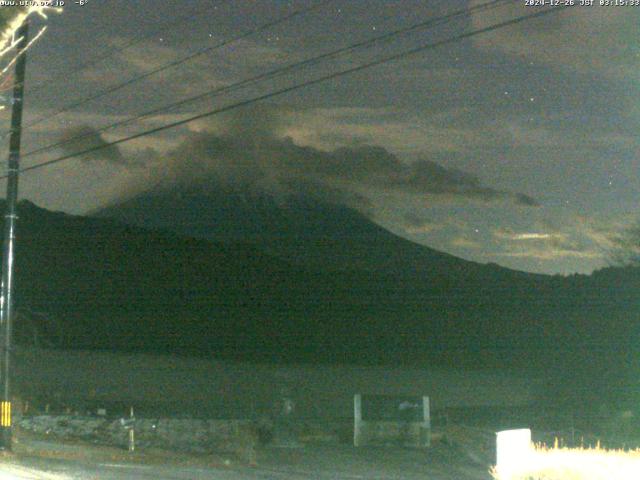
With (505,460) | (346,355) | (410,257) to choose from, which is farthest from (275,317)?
(505,460)

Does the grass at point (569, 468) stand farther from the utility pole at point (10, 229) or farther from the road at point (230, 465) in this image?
the utility pole at point (10, 229)

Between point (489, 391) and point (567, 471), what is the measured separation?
33.2m

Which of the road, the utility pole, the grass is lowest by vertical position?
the road

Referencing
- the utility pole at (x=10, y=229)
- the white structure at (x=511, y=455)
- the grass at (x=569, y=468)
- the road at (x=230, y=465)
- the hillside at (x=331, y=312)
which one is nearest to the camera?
the grass at (x=569, y=468)

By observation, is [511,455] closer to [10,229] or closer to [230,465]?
[230,465]

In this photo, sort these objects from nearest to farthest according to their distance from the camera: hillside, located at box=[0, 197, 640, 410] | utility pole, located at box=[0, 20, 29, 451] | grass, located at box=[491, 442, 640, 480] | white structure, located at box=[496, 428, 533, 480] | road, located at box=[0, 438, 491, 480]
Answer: grass, located at box=[491, 442, 640, 480] → white structure, located at box=[496, 428, 533, 480] → road, located at box=[0, 438, 491, 480] → utility pole, located at box=[0, 20, 29, 451] → hillside, located at box=[0, 197, 640, 410]

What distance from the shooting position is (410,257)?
86125mm

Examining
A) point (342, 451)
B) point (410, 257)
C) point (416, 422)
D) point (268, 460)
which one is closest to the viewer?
point (268, 460)

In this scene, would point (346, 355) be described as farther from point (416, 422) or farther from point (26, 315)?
point (416, 422)

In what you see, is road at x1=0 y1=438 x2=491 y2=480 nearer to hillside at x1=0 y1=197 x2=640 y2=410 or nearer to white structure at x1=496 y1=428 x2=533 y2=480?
white structure at x1=496 y1=428 x2=533 y2=480

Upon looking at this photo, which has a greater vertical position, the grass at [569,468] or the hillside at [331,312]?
the hillside at [331,312]

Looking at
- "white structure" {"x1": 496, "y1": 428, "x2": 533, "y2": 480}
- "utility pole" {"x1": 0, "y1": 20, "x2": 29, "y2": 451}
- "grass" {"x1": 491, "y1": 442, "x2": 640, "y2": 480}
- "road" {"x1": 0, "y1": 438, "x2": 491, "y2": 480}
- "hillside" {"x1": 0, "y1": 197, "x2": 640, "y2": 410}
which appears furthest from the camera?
"hillside" {"x1": 0, "y1": 197, "x2": 640, "y2": 410}

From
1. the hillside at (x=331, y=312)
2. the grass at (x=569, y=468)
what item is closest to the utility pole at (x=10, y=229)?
the grass at (x=569, y=468)

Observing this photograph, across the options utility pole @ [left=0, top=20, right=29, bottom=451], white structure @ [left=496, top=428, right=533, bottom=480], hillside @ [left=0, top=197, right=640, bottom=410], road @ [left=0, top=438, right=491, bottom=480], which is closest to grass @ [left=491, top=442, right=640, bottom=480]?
white structure @ [left=496, top=428, right=533, bottom=480]
